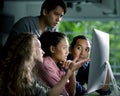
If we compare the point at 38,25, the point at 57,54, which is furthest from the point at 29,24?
the point at 57,54

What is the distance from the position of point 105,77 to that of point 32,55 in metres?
0.44

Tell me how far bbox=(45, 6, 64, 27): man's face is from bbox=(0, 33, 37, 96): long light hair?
0.74 metres

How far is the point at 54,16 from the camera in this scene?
2.52 m

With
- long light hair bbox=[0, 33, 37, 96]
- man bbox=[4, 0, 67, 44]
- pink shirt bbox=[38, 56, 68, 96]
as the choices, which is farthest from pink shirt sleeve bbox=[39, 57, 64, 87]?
man bbox=[4, 0, 67, 44]

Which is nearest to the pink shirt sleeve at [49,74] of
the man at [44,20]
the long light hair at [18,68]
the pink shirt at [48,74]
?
the pink shirt at [48,74]

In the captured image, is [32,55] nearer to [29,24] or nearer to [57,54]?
[57,54]

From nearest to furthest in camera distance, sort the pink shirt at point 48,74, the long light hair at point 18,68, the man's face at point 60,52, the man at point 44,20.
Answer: the long light hair at point 18,68 < the pink shirt at point 48,74 < the man's face at point 60,52 < the man at point 44,20

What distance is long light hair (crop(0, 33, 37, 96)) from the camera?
1689 millimetres

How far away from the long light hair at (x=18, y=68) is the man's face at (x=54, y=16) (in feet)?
2.44

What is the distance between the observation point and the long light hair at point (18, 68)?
1.69m

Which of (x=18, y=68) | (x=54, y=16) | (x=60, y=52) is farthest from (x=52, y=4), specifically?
(x=18, y=68)

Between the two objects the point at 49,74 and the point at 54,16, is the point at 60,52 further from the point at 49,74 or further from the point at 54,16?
the point at 54,16

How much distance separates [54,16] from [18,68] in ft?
2.87

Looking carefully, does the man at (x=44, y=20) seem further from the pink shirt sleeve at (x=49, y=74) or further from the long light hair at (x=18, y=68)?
the long light hair at (x=18, y=68)
